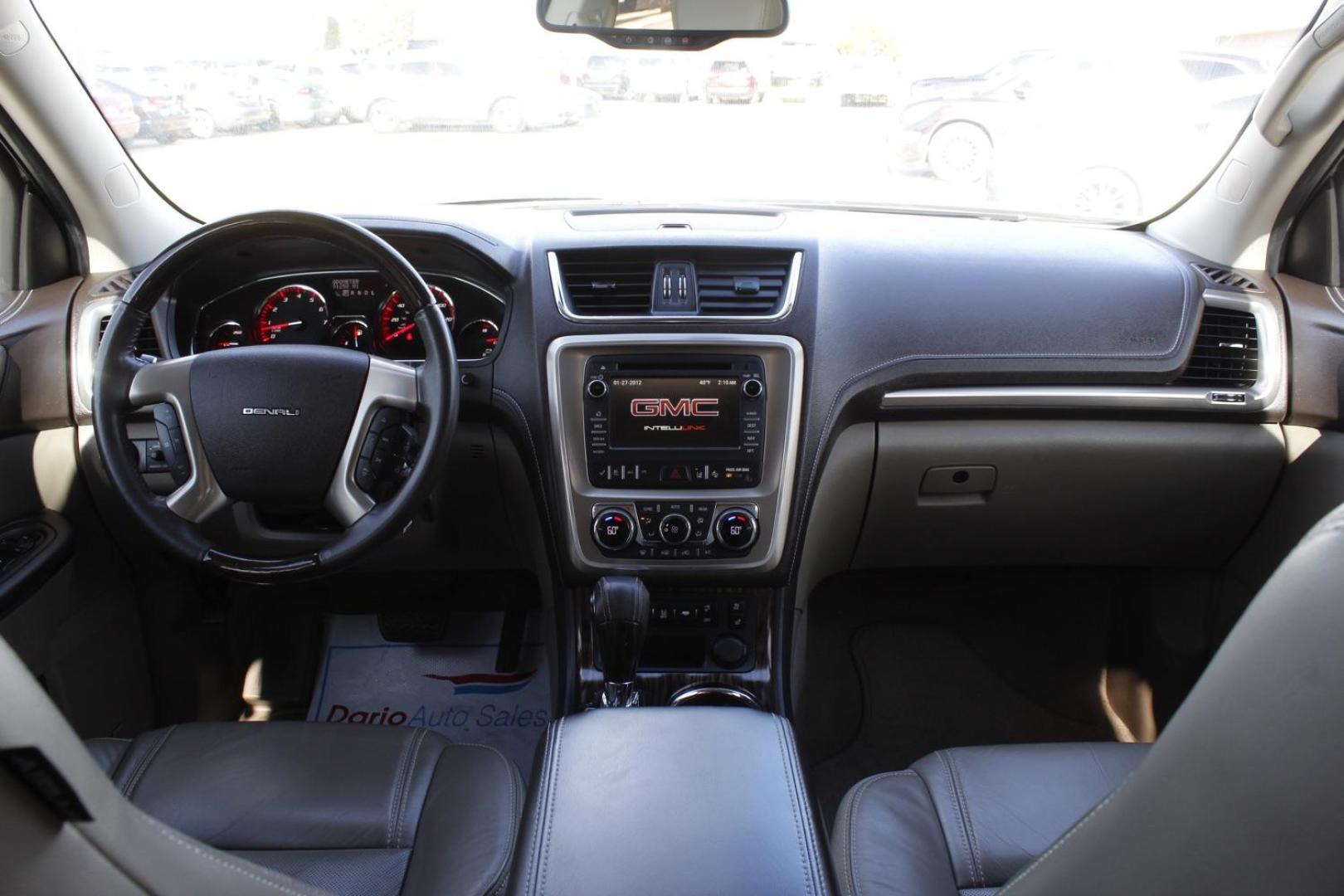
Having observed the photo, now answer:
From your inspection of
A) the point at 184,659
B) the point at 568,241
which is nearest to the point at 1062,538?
the point at 568,241

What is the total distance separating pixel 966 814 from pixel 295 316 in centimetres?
179

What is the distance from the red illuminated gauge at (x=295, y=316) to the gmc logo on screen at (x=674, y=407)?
80 centimetres

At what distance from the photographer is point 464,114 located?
3.05 metres

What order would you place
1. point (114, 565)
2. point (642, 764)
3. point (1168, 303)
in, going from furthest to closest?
point (114, 565), point (1168, 303), point (642, 764)

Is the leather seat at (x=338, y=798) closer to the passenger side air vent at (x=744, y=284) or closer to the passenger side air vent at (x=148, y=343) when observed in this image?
the passenger side air vent at (x=148, y=343)

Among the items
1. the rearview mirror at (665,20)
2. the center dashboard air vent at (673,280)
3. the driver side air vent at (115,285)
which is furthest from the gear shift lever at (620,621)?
the driver side air vent at (115,285)

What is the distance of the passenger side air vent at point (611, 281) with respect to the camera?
2.08 metres

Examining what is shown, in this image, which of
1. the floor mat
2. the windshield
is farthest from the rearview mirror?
the floor mat

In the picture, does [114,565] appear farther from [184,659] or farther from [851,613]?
[851,613]

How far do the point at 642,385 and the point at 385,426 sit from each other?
56 cm

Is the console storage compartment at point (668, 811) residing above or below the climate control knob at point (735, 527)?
above

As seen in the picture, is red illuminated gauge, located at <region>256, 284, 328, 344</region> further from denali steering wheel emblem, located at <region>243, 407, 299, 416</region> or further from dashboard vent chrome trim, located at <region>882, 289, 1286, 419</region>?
dashboard vent chrome trim, located at <region>882, 289, 1286, 419</region>

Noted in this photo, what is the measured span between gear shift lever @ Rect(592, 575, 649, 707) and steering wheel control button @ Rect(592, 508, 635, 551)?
21 cm

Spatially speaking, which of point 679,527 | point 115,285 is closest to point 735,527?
point 679,527
